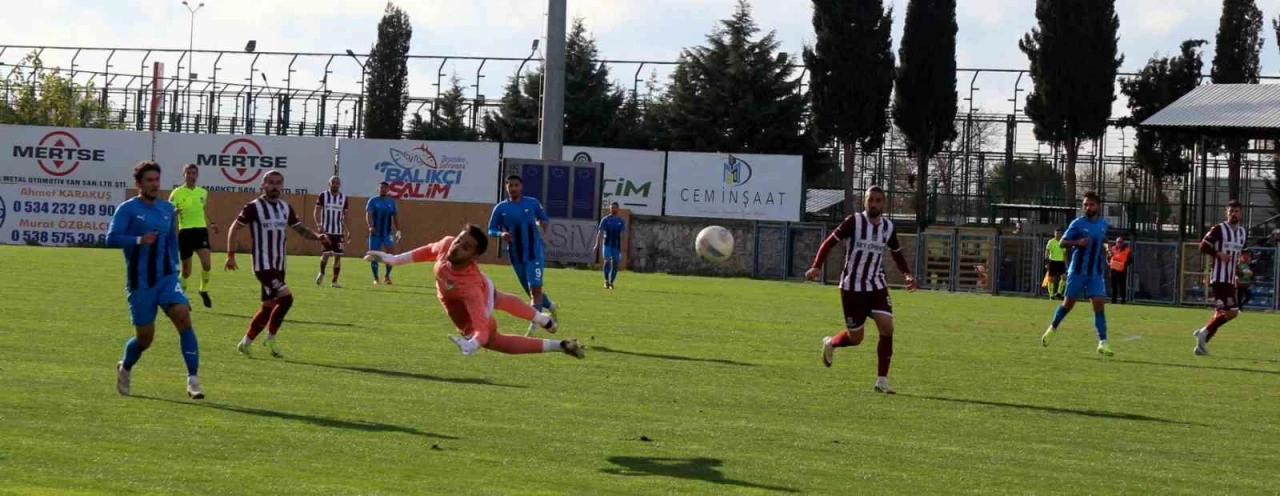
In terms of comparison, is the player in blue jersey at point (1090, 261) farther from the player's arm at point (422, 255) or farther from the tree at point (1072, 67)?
the tree at point (1072, 67)

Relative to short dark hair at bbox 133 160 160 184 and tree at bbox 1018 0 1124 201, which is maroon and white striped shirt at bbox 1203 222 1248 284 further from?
tree at bbox 1018 0 1124 201

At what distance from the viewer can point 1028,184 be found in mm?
58156

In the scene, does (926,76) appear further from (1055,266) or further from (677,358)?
(677,358)

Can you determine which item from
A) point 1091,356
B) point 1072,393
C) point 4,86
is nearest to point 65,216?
point 4,86

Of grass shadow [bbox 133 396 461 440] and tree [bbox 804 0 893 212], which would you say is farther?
tree [bbox 804 0 893 212]

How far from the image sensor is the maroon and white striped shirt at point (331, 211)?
3235 cm

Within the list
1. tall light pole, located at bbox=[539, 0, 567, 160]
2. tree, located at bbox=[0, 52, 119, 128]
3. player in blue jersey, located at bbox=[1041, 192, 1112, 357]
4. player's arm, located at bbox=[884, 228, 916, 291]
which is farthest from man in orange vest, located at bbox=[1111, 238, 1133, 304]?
tree, located at bbox=[0, 52, 119, 128]

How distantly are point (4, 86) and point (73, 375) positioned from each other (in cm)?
6662

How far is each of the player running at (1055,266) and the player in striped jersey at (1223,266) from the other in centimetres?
2011

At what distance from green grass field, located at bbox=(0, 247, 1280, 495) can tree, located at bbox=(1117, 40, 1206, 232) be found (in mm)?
35516

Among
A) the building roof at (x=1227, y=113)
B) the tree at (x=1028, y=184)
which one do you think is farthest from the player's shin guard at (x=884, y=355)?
the tree at (x=1028, y=184)

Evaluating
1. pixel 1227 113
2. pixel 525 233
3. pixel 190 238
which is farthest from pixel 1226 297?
pixel 1227 113

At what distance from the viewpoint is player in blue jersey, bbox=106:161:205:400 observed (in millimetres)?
12789

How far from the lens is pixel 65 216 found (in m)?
53.7
